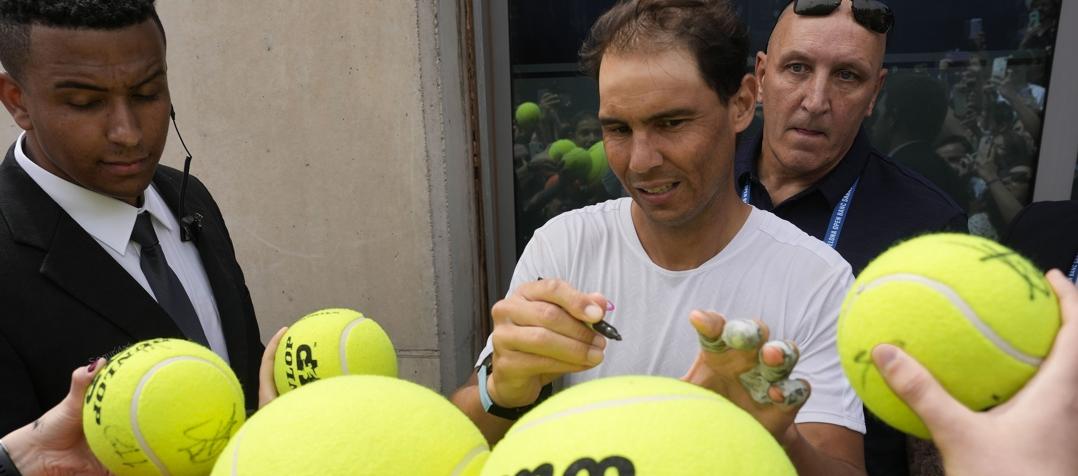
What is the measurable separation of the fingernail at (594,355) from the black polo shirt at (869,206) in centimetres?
123

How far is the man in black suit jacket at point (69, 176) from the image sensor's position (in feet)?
4.95

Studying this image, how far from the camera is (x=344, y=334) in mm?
1602

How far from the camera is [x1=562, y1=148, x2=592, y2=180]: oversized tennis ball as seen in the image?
4.16m

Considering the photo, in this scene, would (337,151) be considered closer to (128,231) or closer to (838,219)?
(128,231)

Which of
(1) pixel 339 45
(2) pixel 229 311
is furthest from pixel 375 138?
(2) pixel 229 311

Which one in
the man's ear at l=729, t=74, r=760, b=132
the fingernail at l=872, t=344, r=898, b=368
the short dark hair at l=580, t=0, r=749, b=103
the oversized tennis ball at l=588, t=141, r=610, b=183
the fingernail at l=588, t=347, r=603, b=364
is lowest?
the oversized tennis ball at l=588, t=141, r=610, b=183

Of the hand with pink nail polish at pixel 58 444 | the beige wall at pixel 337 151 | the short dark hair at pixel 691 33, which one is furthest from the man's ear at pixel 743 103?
the beige wall at pixel 337 151

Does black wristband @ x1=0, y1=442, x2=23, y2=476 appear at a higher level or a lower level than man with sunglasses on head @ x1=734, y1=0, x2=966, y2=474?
lower

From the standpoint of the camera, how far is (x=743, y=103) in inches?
68.1

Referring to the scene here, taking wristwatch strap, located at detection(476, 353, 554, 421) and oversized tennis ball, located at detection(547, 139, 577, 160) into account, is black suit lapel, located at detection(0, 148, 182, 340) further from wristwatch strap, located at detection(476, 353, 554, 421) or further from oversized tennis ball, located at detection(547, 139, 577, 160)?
oversized tennis ball, located at detection(547, 139, 577, 160)

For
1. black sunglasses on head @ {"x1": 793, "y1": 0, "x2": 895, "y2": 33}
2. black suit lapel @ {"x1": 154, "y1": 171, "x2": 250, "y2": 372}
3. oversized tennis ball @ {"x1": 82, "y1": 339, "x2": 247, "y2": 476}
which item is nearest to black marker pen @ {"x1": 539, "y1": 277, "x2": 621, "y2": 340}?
oversized tennis ball @ {"x1": 82, "y1": 339, "x2": 247, "y2": 476}

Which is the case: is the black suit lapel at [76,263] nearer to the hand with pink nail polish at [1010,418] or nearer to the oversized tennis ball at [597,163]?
the hand with pink nail polish at [1010,418]

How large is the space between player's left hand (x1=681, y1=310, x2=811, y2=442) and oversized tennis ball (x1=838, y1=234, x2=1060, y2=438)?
9cm

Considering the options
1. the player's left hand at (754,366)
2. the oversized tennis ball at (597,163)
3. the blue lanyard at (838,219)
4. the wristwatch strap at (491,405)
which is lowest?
the oversized tennis ball at (597,163)
